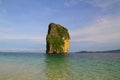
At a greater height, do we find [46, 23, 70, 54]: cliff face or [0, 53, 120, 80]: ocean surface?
[46, 23, 70, 54]: cliff face

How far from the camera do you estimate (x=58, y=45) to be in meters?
109

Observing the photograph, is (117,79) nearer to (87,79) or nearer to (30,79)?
(87,79)

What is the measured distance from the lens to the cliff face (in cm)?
10966

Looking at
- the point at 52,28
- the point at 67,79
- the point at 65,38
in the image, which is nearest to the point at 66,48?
the point at 65,38

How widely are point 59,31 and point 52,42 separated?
402 inches

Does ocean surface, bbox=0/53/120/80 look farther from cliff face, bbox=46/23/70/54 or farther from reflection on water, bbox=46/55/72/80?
cliff face, bbox=46/23/70/54

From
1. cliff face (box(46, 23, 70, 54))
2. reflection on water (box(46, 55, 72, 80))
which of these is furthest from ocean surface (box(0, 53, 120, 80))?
cliff face (box(46, 23, 70, 54))

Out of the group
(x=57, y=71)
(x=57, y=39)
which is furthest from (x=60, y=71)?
(x=57, y=39)

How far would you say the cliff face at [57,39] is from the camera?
109662 millimetres

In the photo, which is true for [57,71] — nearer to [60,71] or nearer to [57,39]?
[60,71]

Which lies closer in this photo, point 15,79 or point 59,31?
point 15,79

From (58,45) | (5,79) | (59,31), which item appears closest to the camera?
(5,79)

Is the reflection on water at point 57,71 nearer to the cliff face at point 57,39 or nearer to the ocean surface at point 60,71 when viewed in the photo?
the ocean surface at point 60,71

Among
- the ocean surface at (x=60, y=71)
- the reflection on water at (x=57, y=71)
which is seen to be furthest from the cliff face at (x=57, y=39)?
the reflection on water at (x=57, y=71)
